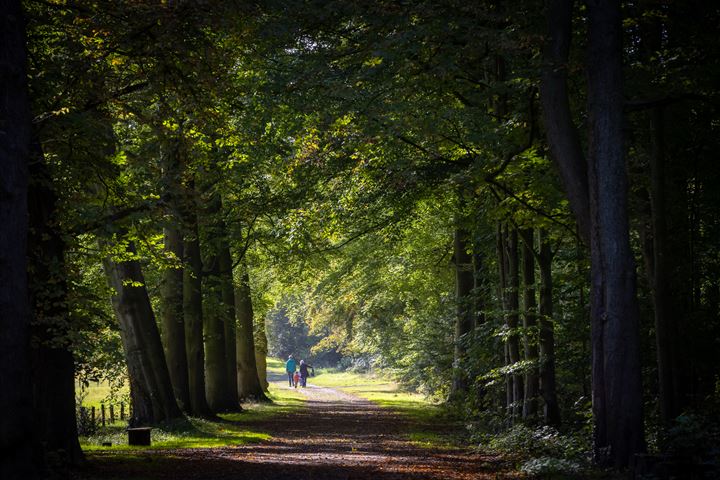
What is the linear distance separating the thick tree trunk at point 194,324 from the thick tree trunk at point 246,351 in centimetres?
789

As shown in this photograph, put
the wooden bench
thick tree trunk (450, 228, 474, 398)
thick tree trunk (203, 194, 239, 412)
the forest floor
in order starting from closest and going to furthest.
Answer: the forest floor
the wooden bench
thick tree trunk (203, 194, 239, 412)
thick tree trunk (450, 228, 474, 398)

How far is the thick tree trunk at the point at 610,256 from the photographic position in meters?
10.5

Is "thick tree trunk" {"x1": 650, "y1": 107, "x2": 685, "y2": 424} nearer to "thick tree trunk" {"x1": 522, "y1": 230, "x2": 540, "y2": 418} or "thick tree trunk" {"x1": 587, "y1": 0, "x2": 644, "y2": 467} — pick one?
"thick tree trunk" {"x1": 587, "y1": 0, "x2": 644, "y2": 467}

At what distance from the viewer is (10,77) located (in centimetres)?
805

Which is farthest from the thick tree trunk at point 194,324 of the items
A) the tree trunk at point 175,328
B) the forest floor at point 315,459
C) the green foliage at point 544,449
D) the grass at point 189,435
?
the green foliage at point 544,449

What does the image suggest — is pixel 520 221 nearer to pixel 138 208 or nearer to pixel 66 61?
pixel 138 208

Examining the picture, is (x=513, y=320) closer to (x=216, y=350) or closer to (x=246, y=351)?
(x=216, y=350)

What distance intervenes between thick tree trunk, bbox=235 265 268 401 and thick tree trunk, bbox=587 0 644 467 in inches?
832

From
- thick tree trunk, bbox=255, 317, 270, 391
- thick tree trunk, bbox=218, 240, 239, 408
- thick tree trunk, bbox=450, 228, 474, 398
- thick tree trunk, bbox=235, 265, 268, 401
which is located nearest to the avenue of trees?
thick tree trunk, bbox=218, 240, 239, 408

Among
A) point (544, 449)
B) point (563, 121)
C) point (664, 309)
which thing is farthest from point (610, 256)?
point (544, 449)

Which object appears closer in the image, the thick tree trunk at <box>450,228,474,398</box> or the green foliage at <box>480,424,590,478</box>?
the green foliage at <box>480,424,590,478</box>

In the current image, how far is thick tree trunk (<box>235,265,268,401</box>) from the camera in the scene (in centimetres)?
3092

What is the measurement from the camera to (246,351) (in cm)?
3180

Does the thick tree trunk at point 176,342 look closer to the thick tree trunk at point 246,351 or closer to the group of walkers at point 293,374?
the thick tree trunk at point 246,351
